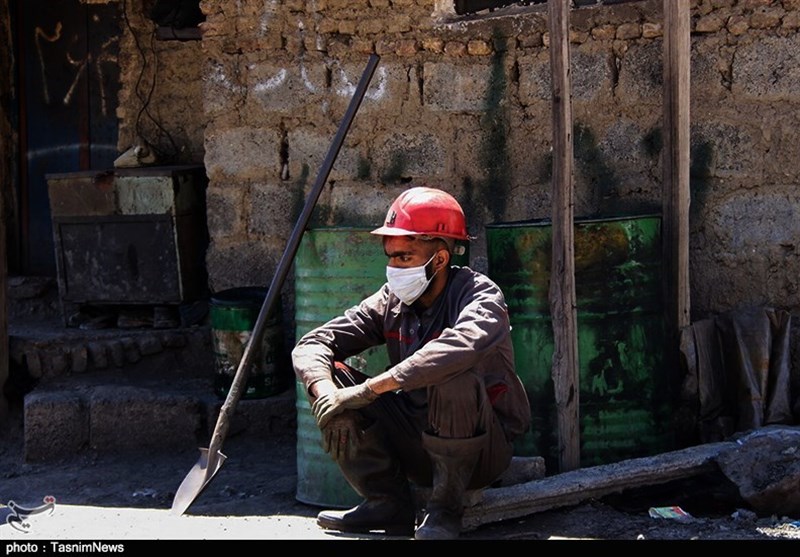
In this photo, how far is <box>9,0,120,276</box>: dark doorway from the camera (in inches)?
291

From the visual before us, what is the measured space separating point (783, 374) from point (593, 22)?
176 centimetres

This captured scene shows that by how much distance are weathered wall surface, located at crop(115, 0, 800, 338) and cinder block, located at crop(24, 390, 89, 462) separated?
0.96 metres

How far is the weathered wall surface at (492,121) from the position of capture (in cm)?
533

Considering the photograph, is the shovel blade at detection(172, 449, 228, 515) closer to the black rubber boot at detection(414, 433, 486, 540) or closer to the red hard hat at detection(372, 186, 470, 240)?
the black rubber boot at detection(414, 433, 486, 540)

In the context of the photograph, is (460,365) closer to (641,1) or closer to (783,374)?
(783,374)

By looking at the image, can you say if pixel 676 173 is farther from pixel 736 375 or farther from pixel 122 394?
pixel 122 394

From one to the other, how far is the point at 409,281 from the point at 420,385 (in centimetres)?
42

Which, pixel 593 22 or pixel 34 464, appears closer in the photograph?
pixel 593 22

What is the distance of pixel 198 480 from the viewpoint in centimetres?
502

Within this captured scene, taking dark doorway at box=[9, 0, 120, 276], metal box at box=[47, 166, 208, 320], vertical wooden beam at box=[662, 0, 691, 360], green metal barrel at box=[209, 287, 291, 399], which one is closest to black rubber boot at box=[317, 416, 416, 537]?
vertical wooden beam at box=[662, 0, 691, 360]

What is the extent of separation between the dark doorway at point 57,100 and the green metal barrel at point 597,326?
11.0 ft

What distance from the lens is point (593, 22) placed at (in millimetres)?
5531

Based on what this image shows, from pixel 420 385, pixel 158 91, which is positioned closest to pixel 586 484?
pixel 420 385
